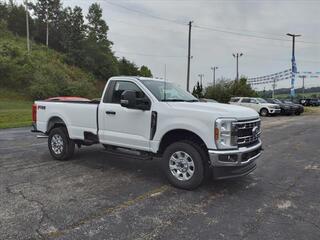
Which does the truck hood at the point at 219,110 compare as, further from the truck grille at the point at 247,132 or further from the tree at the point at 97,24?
the tree at the point at 97,24

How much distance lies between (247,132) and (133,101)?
6.95 ft

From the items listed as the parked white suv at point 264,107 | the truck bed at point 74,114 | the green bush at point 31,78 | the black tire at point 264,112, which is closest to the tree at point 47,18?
the green bush at point 31,78

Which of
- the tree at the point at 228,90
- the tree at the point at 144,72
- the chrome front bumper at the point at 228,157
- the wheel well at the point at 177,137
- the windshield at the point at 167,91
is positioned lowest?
the chrome front bumper at the point at 228,157

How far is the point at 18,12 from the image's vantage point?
65.8m

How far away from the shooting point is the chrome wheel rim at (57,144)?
7.98 m

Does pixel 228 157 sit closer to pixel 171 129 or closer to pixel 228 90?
pixel 171 129

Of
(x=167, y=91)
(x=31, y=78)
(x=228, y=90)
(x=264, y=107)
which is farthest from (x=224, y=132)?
(x=228, y=90)

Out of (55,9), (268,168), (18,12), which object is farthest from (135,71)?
(268,168)

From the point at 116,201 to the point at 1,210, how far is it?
1.61 m

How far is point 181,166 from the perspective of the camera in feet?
19.1

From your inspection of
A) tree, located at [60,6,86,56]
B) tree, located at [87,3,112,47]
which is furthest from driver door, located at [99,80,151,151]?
tree, located at [87,3,112,47]

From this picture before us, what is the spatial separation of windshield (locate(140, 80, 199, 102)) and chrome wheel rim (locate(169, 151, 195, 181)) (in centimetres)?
117

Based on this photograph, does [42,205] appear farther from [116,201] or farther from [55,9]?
[55,9]

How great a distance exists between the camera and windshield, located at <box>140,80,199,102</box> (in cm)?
652
